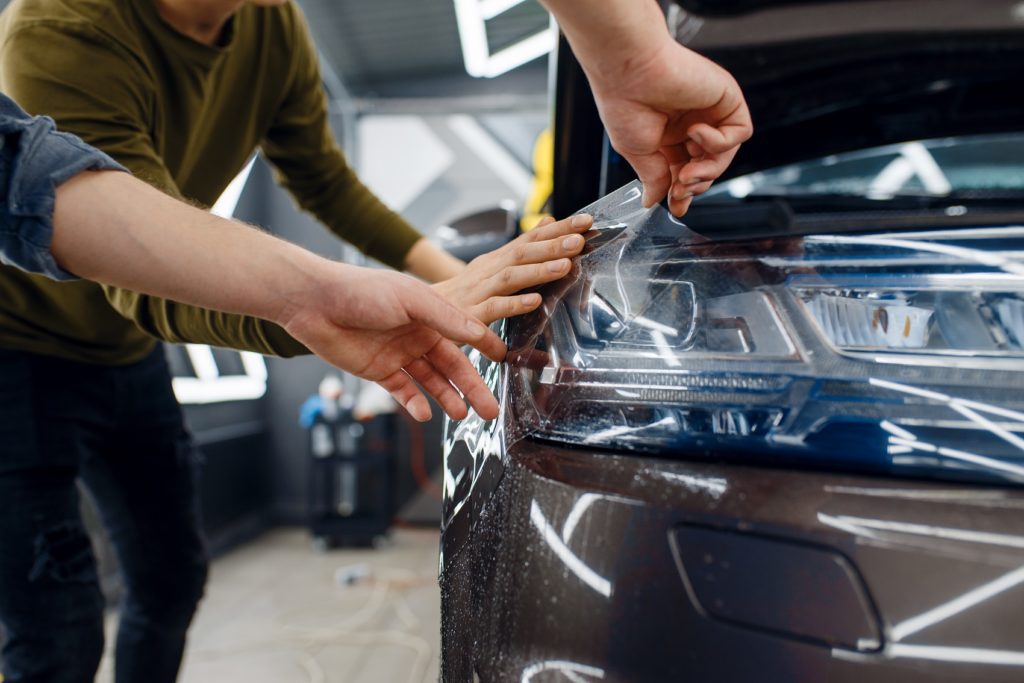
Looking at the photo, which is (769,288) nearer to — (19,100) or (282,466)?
(19,100)

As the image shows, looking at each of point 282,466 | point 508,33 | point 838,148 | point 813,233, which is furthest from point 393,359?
point 508,33

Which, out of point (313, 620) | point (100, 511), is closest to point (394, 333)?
Answer: point (100, 511)

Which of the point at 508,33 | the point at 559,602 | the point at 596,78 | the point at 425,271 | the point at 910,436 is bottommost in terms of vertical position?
the point at 559,602

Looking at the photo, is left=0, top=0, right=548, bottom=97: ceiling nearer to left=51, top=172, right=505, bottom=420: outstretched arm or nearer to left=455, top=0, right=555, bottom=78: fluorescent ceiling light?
left=455, top=0, right=555, bottom=78: fluorescent ceiling light

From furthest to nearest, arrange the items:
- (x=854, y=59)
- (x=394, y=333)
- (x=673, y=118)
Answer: (x=854, y=59) < (x=673, y=118) < (x=394, y=333)

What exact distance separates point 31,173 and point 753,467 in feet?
2.30

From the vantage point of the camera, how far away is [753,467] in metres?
0.58

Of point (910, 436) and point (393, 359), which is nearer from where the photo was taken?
point (910, 436)

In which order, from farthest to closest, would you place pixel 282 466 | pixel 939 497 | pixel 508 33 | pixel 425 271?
pixel 508 33 < pixel 282 466 < pixel 425 271 < pixel 939 497

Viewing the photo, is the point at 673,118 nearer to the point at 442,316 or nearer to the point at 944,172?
the point at 442,316

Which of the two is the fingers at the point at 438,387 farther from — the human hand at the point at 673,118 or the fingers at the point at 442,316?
the human hand at the point at 673,118

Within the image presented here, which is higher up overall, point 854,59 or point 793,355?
point 854,59

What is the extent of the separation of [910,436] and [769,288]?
160 millimetres

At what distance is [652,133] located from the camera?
2.90ft
